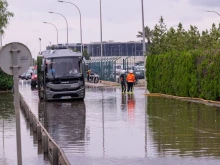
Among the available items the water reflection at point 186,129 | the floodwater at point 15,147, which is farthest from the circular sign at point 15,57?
the water reflection at point 186,129

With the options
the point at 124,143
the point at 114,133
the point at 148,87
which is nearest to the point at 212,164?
the point at 124,143

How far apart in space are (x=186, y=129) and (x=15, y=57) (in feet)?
30.7

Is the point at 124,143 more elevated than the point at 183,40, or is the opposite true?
the point at 183,40

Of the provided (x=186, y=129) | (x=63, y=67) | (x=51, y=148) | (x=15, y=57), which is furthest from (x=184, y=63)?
(x=15, y=57)

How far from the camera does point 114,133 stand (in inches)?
805

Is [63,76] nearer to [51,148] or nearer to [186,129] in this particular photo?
[186,129]

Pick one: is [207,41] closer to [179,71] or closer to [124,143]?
[179,71]

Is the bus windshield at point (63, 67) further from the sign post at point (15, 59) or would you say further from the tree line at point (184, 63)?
the sign post at point (15, 59)

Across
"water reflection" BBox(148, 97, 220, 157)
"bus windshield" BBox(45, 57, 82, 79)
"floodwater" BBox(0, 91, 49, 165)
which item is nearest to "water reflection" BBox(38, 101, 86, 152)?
"floodwater" BBox(0, 91, 49, 165)

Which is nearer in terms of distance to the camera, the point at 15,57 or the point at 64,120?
the point at 15,57

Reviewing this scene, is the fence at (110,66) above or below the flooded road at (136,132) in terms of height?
above

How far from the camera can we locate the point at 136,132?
2059 cm

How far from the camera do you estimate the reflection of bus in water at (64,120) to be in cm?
1947

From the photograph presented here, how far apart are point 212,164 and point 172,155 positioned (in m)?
1.52
